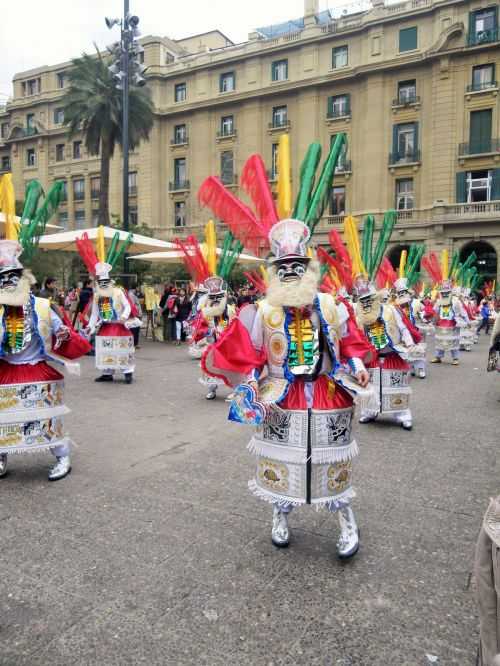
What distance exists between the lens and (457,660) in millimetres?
2322

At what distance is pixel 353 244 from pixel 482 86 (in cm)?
2722

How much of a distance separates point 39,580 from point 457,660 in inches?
86.4

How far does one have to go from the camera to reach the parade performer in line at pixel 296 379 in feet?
10.3

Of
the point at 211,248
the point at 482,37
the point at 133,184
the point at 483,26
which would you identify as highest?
the point at 483,26

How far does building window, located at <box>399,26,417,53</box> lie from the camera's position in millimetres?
29094

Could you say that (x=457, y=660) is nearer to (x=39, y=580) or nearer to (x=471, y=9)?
(x=39, y=580)

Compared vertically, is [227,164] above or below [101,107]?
below

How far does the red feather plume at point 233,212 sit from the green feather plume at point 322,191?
1.18 feet

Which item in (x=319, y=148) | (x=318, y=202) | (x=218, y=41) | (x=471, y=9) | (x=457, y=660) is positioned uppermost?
(x=218, y=41)

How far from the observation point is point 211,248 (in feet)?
29.3

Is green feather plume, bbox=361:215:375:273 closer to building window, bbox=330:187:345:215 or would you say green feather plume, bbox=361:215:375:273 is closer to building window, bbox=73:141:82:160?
building window, bbox=330:187:345:215

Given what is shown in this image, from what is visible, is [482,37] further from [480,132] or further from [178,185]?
[178,185]

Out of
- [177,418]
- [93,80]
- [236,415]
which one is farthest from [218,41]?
[236,415]

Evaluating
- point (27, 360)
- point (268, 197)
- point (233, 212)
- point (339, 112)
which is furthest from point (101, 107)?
point (268, 197)
